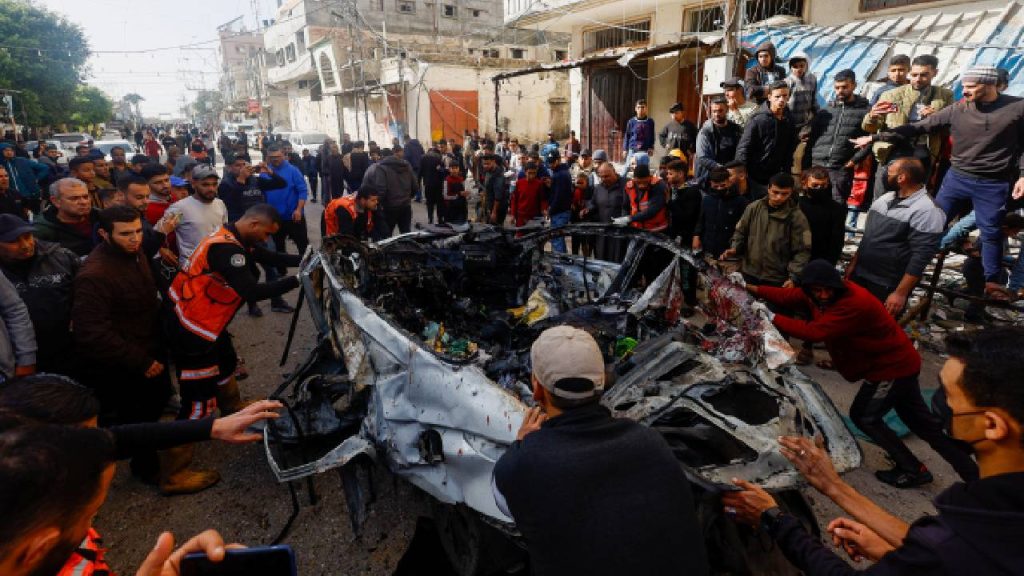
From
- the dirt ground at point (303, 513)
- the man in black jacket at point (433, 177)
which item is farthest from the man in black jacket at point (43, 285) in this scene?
the man in black jacket at point (433, 177)

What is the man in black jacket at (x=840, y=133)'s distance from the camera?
559cm

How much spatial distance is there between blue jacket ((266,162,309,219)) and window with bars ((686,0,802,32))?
7.49 metres

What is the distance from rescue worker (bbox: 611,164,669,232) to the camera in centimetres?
592

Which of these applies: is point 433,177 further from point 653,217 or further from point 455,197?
point 653,217

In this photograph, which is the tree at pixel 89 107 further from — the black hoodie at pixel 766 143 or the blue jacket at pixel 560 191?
the black hoodie at pixel 766 143

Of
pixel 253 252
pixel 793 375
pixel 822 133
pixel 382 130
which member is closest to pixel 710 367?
pixel 793 375

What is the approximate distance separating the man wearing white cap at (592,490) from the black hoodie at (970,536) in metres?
0.48

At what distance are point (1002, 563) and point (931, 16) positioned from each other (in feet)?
32.9

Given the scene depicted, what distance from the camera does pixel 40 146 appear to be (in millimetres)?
13406

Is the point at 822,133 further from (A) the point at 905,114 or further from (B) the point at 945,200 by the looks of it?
Result: (B) the point at 945,200

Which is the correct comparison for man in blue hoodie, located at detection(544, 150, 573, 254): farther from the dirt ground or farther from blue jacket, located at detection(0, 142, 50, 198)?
blue jacket, located at detection(0, 142, 50, 198)

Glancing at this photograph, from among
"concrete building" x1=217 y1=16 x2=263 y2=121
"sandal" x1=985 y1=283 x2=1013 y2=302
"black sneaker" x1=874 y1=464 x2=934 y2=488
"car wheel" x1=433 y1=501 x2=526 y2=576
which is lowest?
"black sneaker" x1=874 y1=464 x2=934 y2=488

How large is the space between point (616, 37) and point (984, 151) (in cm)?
1099

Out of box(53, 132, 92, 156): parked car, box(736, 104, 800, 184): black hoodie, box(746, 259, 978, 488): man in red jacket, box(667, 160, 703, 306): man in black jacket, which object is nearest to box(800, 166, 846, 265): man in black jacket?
box(736, 104, 800, 184): black hoodie
